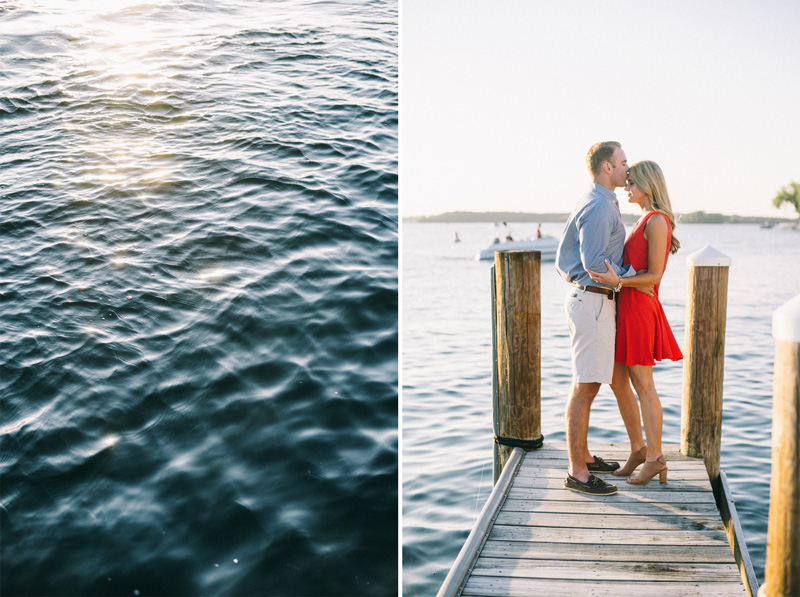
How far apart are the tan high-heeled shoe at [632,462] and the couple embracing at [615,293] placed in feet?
0.37

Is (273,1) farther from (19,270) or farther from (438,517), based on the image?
(438,517)

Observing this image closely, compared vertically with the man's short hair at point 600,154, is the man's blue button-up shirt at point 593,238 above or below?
below

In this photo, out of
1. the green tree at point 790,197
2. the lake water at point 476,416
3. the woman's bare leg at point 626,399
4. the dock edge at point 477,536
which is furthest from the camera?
the green tree at point 790,197

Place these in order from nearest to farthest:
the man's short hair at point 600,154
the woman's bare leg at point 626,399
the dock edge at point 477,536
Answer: the dock edge at point 477,536 < the man's short hair at point 600,154 < the woman's bare leg at point 626,399

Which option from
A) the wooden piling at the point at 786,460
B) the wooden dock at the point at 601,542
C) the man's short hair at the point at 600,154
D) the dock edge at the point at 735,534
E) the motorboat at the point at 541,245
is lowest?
the dock edge at the point at 735,534

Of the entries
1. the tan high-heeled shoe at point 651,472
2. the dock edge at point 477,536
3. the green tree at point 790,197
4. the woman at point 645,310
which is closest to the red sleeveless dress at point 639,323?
the woman at point 645,310

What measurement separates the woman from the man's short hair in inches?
5.2

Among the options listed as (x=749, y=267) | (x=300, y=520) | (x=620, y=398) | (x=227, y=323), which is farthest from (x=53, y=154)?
(x=749, y=267)

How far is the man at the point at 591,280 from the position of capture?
9.04ft

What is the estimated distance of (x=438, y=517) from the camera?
4887mm

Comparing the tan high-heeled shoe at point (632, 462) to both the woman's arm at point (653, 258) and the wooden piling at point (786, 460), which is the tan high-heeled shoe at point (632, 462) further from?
the wooden piling at point (786, 460)

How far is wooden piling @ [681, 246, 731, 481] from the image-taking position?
3.38 meters

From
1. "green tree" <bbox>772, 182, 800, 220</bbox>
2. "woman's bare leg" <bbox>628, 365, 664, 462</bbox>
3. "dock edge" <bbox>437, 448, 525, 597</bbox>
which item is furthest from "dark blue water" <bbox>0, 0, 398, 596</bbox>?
"green tree" <bbox>772, 182, 800, 220</bbox>

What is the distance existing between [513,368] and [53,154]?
5.16 metres
